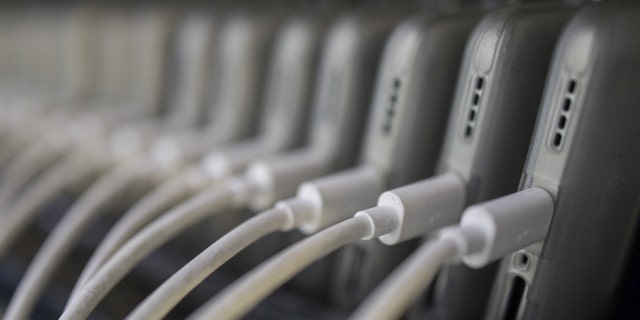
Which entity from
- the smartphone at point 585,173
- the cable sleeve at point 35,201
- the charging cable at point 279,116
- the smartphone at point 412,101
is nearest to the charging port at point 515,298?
the smartphone at point 585,173

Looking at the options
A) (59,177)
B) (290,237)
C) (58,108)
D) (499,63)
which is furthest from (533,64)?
(58,108)

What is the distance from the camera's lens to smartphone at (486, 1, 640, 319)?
0.30 m

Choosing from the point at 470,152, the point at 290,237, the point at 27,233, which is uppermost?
the point at 470,152

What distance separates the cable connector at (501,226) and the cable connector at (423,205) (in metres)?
0.03

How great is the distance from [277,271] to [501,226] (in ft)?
0.40

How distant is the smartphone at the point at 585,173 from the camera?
0.30m

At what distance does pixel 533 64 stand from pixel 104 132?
1.58 feet

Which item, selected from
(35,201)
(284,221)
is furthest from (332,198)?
(35,201)

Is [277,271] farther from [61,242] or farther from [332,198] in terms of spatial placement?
[61,242]

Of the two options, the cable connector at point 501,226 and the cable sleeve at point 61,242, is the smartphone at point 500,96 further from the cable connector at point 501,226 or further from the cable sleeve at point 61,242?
the cable sleeve at point 61,242

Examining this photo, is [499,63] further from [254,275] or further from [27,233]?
[27,233]

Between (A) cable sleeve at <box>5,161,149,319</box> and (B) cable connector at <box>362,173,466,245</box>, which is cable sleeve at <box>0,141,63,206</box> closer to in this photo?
(A) cable sleeve at <box>5,161,149,319</box>

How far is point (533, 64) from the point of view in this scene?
0.34 meters

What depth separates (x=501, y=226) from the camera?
30cm
